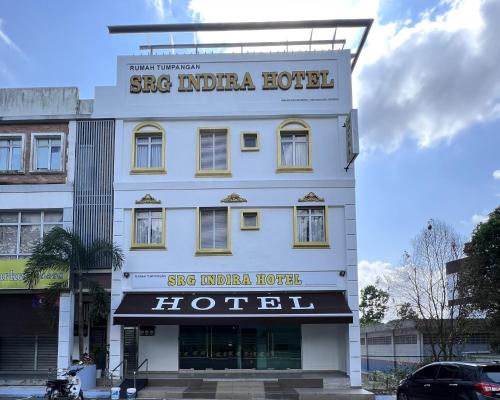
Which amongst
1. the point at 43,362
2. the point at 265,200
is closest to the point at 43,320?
the point at 43,362

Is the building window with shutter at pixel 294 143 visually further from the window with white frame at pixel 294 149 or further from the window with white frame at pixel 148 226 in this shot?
the window with white frame at pixel 148 226

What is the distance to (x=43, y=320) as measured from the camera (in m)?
22.9

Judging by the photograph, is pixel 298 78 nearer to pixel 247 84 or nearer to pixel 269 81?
pixel 269 81

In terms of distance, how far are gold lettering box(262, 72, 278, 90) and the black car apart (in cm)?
1186

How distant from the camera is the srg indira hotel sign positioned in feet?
76.6

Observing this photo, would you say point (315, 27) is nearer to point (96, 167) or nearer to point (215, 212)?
point (215, 212)

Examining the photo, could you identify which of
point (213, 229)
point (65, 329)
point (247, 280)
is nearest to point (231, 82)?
point (213, 229)

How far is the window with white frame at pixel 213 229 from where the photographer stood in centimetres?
2242

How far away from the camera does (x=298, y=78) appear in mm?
23391

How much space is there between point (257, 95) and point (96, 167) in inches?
264

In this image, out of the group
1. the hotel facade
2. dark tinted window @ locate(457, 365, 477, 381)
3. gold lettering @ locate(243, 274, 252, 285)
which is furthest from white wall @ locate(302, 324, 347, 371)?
dark tinted window @ locate(457, 365, 477, 381)

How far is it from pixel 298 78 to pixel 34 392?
14644mm

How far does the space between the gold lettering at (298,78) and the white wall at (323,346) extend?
9.06 m

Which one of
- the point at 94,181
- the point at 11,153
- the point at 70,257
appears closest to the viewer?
the point at 70,257
